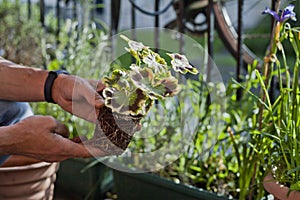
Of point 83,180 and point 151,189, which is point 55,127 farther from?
point 83,180

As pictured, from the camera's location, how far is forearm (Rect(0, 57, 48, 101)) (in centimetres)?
118

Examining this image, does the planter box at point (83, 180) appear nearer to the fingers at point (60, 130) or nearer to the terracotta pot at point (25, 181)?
the terracotta pot at point (25, 181)

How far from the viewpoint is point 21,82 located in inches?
47.1

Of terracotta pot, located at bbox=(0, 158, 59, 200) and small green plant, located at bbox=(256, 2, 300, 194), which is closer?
small green plant, located at bbox=(256, 2, 300, 194)

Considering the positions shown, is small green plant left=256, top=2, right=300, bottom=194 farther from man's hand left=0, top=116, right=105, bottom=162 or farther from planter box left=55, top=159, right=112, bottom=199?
planter box left=55, top=159, right=112, bottom=199

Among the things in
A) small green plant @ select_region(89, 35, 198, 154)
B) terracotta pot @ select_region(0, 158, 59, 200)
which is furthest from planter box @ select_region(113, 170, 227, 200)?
small green plant @ select_region(89, 35, 198, 154)

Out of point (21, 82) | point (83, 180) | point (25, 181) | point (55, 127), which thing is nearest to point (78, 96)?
point (55, 127)

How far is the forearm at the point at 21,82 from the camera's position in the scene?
118cm

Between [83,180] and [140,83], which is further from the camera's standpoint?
[83,180]

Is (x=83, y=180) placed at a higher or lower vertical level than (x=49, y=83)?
lower

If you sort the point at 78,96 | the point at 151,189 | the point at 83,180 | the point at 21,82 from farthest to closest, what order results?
the point at 83,180 → the point at 151,189 → the point at 21,82 → the point at 78,96

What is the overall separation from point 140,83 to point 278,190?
434 mm

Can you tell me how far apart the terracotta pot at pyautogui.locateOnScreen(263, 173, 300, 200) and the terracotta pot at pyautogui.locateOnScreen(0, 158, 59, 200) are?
0.64 m

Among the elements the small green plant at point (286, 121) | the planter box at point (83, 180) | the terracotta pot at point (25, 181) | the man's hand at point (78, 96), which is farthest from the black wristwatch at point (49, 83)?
the planter box at point (83, 180)
